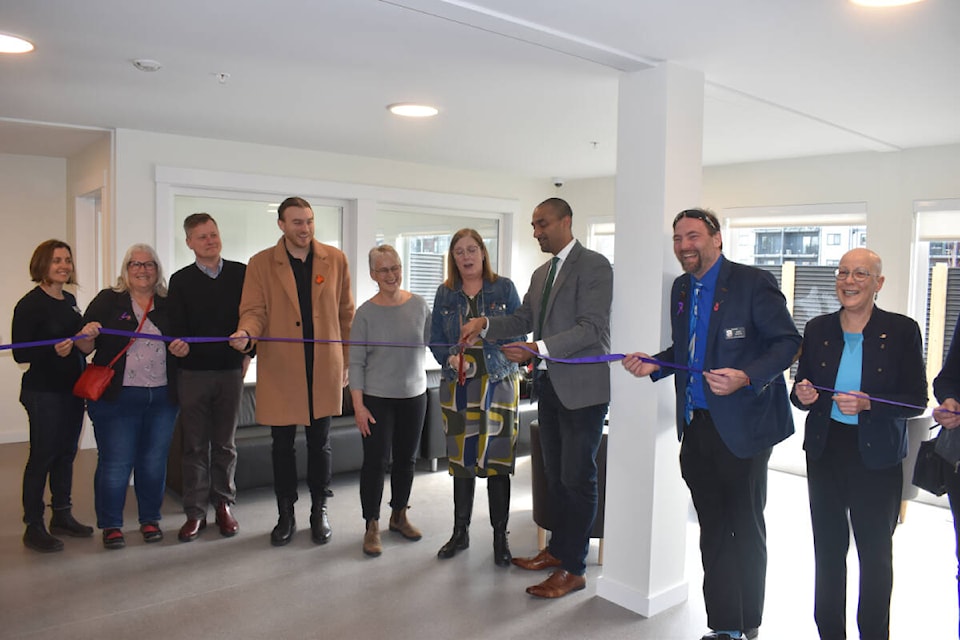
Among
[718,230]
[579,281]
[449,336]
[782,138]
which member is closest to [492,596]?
[449,336]

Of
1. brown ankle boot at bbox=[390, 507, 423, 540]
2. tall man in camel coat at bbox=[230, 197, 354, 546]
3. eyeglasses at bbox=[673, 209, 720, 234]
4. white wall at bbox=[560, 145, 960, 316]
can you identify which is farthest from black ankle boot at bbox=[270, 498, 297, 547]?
white wall at bbox=[560, 145, 960, 316]

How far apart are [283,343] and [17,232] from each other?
4.08m

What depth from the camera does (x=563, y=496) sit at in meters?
3.52

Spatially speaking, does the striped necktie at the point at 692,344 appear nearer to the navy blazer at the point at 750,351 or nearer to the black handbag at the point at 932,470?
the navy blazer at the point at 750,351

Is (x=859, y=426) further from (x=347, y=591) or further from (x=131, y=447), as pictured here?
(x=131, y=447)

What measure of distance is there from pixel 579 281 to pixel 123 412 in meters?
2.45

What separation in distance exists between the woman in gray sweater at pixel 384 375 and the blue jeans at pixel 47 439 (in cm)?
148

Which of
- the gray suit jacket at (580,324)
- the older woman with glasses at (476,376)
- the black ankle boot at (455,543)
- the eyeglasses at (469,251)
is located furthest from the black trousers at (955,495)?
the black ankle boot at (455,543)

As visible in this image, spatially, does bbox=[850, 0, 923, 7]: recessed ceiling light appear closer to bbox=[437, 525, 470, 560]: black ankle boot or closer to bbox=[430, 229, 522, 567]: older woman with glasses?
bbox=[430, 229, 522, 567]: older woman with glasses

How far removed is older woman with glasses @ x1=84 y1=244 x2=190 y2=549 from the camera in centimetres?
389

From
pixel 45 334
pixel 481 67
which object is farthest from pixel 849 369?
pixel 45 334

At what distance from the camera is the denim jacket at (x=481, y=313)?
3639mm

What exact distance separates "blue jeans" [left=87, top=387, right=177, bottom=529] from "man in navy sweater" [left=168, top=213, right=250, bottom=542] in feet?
0.41

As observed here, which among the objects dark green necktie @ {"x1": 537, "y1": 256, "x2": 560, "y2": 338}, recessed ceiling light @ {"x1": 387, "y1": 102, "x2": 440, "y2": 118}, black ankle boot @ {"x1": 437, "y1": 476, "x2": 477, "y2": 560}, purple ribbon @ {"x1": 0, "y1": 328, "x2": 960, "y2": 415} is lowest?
black ankle boot @ {"x1": 437, "y1": 476, "x2": 477, "y2": 560}
